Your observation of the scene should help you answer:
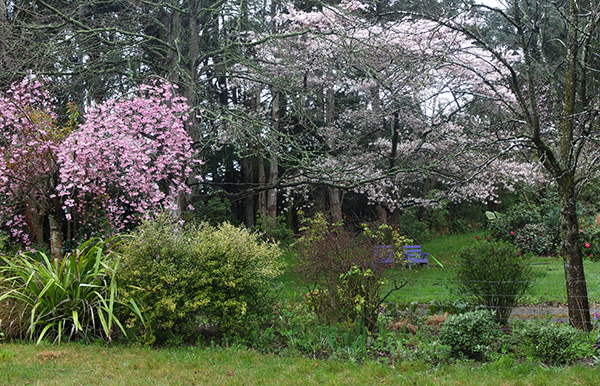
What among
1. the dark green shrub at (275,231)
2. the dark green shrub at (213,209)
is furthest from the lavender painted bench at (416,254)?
the dark green shrub at (213,209)

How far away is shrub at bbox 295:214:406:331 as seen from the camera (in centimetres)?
557

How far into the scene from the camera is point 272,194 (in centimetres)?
1627

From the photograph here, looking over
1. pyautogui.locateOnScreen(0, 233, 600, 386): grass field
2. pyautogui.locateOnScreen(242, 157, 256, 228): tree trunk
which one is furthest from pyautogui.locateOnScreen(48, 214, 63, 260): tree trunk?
pyautogui.locateOnScreen(242, 157, 256, 228): tree trunk

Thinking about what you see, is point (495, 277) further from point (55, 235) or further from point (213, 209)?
point (213, 209)

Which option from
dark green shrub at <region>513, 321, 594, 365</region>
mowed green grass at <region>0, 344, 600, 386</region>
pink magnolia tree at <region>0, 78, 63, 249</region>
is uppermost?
pink magnolia tree at <region>0, 78, 63, 249</region>

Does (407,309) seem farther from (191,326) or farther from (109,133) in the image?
(109,133)

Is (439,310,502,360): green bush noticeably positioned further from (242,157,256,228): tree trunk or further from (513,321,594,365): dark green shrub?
(242,157,256,228): tree trunk

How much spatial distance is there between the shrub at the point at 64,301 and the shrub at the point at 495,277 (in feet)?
13.5

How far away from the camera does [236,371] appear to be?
14.7 ft

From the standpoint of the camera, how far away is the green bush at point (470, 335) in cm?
479

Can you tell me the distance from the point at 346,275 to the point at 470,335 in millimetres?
1370

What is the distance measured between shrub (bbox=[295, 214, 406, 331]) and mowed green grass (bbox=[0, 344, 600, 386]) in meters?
1.01

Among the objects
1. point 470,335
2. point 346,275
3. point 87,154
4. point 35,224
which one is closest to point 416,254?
point 346,275

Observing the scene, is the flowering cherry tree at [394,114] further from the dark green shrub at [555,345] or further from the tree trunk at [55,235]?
the dark green shrub at [555,345]
